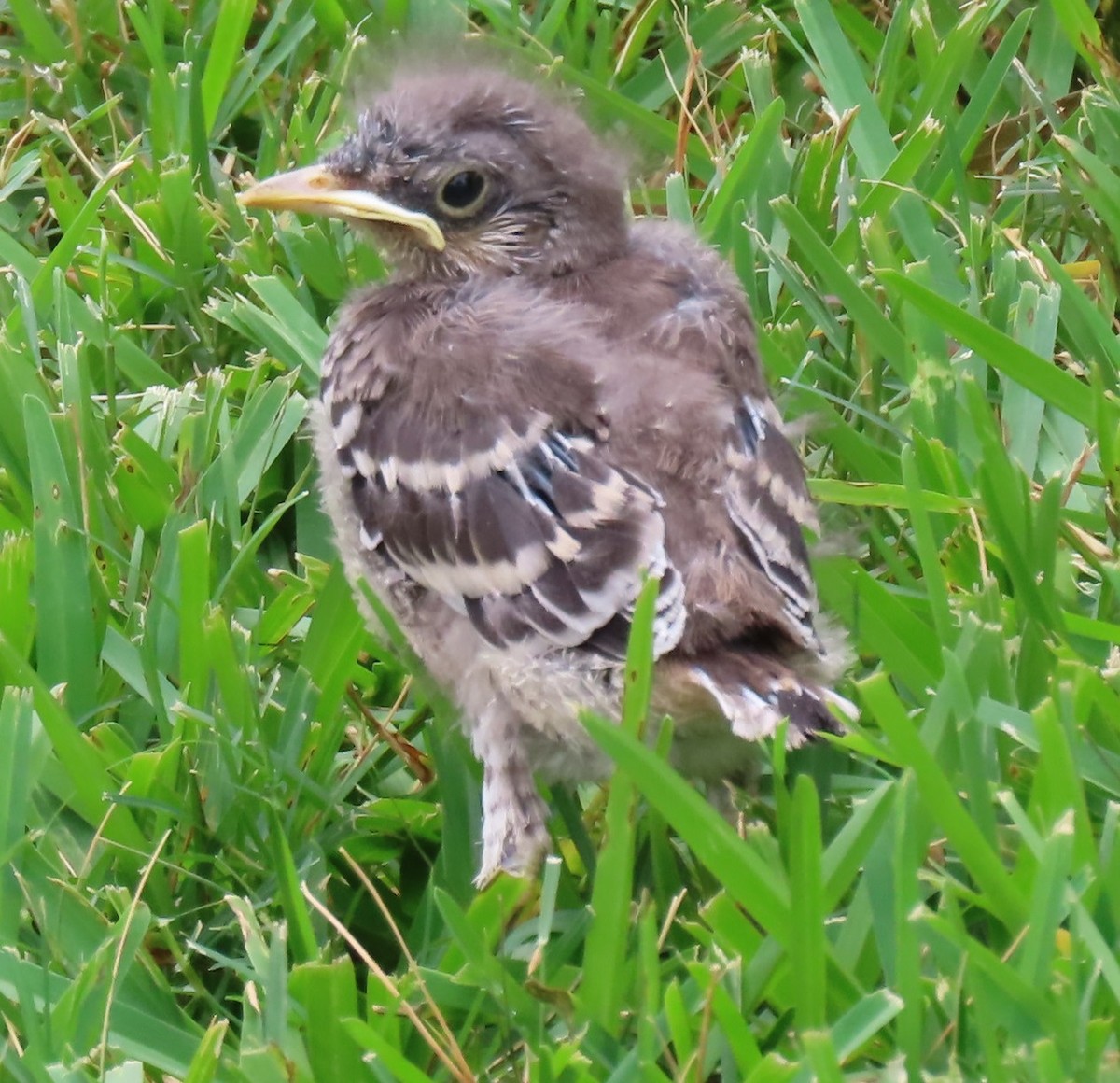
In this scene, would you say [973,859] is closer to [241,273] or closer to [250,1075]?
[250,1075]

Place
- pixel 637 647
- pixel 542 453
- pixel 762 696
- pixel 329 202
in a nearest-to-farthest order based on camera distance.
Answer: pixel 637 647, pixel 762 696, pixel 542 453, pixel 329 202

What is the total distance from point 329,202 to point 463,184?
20 cm

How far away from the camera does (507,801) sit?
2.37m

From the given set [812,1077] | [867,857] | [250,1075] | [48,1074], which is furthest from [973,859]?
[48,1074]

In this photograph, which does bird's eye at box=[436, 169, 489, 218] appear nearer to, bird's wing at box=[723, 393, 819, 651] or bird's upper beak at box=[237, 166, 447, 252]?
bird's upper beak at box=[237, 166, 447, 252]

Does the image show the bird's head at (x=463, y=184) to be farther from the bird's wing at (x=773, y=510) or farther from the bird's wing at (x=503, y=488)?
the bird's wing at (x=773, y=510)

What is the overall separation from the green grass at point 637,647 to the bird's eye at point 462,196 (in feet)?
1.69

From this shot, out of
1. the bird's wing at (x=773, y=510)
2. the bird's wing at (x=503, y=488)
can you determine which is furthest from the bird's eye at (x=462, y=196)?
the bird's wing at (x=773, y=510)

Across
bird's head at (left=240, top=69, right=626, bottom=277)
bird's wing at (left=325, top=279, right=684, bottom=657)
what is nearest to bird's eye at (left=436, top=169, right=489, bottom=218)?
bird's head at (left=240, top=69, right=626, bottom=277)

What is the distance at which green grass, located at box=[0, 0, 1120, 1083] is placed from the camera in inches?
74.1

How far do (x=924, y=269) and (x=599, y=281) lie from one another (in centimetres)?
70

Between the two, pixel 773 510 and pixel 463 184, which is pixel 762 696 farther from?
pixel 463 184

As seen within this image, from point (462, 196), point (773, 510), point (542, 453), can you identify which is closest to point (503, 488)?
point (542, 453)

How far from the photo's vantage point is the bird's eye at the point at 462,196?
2641 millimetres
